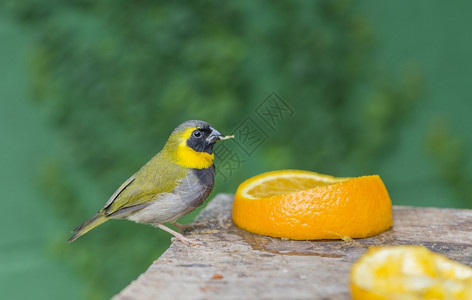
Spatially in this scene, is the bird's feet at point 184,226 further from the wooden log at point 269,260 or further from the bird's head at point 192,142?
the bird's head at point 192,142

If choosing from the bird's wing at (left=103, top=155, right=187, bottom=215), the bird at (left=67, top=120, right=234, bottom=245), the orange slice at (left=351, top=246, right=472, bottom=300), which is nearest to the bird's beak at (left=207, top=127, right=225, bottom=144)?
the bird at (left=67, top=120, right=234, bottom=245)

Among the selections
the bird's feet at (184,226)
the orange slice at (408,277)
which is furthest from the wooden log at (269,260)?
the orange slice at (408,277)

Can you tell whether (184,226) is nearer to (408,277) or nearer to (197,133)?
(197,133)

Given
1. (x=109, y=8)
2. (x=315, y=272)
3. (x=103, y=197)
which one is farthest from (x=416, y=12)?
(x=315, y=272)

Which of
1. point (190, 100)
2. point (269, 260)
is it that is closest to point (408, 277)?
point (269, 260)

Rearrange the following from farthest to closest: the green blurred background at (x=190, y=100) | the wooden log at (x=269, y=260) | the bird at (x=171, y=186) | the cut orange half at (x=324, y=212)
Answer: the green blurred background at (x=190, y=100)
the bird at (x=171, y=186)
the cut orange half at (x=324, y=212)
the wooden log at (x=269, y=260)

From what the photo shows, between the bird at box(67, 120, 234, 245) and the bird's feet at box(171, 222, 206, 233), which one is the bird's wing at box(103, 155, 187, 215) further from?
the bird's feet at box(171, 222, 206, 233)

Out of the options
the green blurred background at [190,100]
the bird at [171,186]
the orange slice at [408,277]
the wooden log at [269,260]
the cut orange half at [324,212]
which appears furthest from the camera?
the green blurred background at [190,100]

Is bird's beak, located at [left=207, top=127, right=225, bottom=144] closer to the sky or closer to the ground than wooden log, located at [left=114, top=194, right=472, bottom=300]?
closer to the sky
